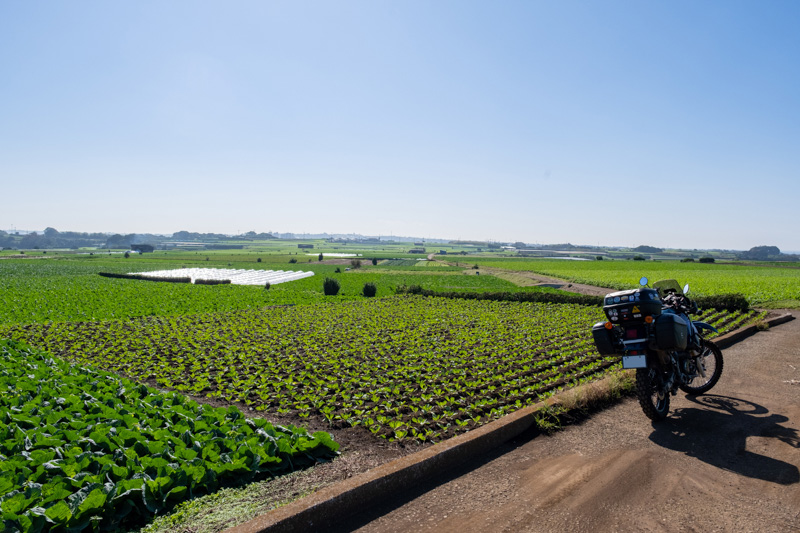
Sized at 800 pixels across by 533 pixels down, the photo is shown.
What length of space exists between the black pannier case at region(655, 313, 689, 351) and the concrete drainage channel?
2.12 meters

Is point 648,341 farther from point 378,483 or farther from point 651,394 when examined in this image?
point 378,483

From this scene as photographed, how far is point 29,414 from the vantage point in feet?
21.4

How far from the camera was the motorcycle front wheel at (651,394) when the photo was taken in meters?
6.28

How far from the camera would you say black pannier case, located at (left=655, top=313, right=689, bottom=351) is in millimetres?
6035

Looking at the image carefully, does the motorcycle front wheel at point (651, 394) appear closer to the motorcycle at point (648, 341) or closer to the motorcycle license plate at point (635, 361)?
the motorcycle at point (648, 341)

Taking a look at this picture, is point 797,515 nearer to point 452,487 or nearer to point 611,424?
point 611,424

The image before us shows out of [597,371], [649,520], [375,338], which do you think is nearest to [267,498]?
[649,520]

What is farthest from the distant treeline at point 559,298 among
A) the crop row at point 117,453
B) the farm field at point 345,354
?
the crop row at point 117,453

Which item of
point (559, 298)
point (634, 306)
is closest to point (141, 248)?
point (559, 298)

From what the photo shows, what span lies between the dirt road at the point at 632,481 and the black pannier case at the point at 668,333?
1240 millimetres

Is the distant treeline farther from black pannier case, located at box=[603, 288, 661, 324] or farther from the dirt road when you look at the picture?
black pannier case, located at box=[603, 288, 661, 324]

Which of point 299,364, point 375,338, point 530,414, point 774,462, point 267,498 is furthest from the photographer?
point 375,338

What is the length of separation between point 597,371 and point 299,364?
22.8ft

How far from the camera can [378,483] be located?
15.0 ft
